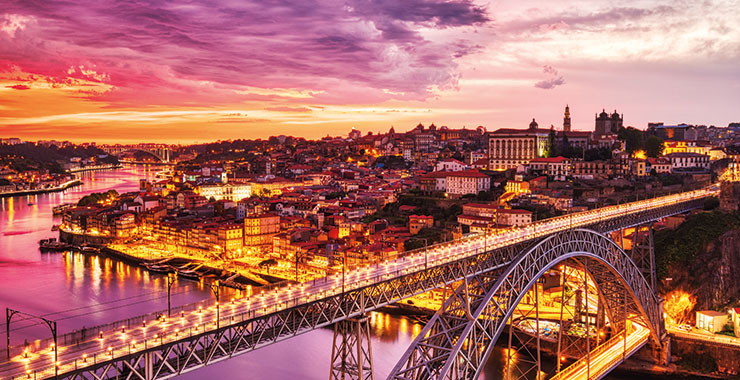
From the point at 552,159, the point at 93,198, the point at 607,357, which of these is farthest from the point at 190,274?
the point at 93,198

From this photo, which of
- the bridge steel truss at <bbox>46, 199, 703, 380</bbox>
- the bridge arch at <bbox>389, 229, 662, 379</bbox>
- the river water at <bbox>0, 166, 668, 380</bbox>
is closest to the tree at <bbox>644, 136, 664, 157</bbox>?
the river water at <bbox>0, 166, 668, 380</bbox>

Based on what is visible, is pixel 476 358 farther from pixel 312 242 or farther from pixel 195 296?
pixel 312 242

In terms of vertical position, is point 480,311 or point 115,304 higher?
point 480,311

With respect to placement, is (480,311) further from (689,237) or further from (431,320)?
(689,237)

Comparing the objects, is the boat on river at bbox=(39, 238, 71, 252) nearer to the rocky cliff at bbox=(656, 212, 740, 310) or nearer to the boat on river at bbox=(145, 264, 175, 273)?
the boat on river at bbox=(145, 264, 175, 273)

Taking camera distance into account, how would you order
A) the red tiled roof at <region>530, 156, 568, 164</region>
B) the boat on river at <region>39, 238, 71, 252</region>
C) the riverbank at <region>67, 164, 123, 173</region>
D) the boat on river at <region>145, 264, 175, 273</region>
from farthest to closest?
the riverbank at <region>67, 164, 123, 173</region>, the red tiled roof at <region>530, 156, 568, 164</region>, the boat on river at <region>39, 238, 71, 252</region>, the boat on river at <region>145, 264, 175, 273</region>
